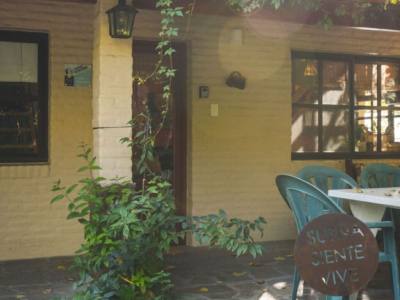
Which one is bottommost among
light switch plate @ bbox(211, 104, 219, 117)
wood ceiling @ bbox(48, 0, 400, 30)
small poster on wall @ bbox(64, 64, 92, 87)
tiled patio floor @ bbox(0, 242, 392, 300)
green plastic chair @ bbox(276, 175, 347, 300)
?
tiled patio floor @ bbox(0, 242, 392, 300)

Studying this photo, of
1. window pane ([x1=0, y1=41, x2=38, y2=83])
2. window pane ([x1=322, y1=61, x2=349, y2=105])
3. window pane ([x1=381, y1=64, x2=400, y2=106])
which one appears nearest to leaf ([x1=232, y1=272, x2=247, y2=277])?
window pane ([x1=322, y1=61, x2=349, y2=105])

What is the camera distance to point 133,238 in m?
4.27

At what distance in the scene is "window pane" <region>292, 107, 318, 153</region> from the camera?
7.17 metres

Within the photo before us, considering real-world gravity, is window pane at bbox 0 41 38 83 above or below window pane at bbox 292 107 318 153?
above

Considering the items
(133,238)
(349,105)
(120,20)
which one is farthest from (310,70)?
(133,238)

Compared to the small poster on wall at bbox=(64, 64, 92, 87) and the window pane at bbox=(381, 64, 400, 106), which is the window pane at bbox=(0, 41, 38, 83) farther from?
the window pane at bbox=(381, 64, 400, 106)

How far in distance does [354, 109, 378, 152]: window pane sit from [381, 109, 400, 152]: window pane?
137mm

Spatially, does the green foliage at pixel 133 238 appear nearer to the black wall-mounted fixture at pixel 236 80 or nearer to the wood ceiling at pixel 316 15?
the wood ceiling at pixel 316 15

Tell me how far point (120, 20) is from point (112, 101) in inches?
26.9

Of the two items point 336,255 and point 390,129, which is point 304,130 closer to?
point 390,129

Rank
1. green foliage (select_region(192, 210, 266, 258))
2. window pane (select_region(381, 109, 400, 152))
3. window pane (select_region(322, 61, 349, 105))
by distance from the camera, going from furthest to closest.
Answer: window pane (select_region(381, 109, 400, 152))
window pane (select_region(322, 61, 349, 105))
green foliage (select_region(192, 210, 266, 258))

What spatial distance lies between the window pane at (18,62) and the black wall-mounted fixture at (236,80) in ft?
7.21

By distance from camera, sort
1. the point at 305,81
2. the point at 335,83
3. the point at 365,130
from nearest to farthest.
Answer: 1. the point at 305,81
2. the point at 335,83
3. the point at 365,130

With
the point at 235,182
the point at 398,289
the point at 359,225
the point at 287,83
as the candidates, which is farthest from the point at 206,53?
the point at 359,225
